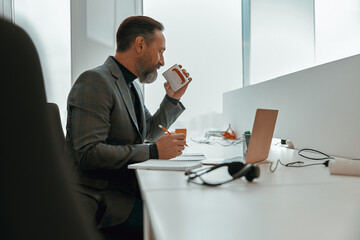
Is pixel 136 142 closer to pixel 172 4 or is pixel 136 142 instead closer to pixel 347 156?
pixel 347 156

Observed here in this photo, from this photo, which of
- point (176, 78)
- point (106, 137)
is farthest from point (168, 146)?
point (176, 78)

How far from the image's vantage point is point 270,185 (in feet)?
2.31

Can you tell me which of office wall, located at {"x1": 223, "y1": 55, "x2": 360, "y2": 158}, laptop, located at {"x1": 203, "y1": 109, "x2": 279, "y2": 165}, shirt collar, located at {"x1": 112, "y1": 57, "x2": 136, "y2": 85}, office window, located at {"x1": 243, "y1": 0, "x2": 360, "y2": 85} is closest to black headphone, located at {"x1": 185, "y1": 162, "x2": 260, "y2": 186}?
laptop, located at {"x1": 203, "y1": 109, "x2": 279, "y2": 165}

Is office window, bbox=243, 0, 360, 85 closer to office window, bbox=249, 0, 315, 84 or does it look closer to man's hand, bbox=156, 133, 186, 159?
office window, bbox=249, 0, 315, 84

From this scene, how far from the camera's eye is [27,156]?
0.82 ft

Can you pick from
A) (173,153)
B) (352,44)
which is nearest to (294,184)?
(173,153)

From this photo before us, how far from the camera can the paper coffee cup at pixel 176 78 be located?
1.57 metres

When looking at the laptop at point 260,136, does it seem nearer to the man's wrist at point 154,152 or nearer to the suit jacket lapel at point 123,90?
the man's wrist at point 154,152

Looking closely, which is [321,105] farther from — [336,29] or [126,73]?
[336,29]

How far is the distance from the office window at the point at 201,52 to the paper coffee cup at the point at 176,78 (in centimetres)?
133

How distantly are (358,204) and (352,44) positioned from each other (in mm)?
1797

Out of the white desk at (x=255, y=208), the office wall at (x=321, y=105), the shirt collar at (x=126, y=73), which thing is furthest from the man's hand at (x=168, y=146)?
the office wall at (x=321, y=105)

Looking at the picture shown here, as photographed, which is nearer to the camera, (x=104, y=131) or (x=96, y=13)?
(x=104, y=131)

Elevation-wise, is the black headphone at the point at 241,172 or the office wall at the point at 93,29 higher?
A: the office wall at the point at 93,29
